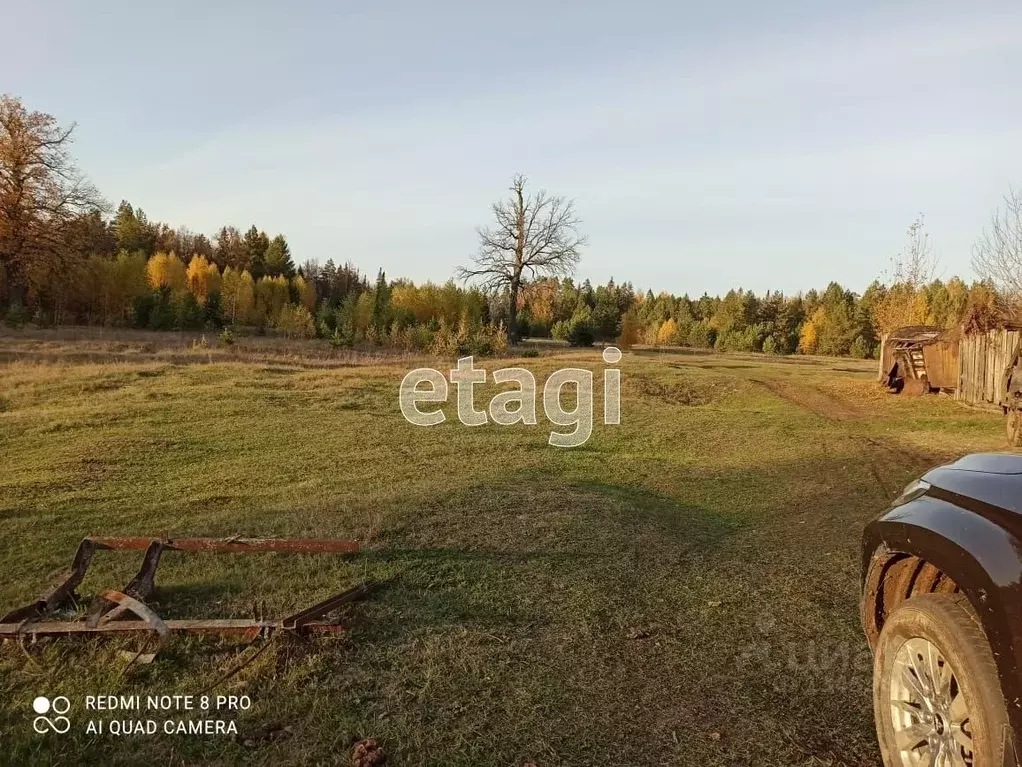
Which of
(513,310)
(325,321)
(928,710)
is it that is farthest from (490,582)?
(325,321)

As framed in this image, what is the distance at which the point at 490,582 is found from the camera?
4.85 m

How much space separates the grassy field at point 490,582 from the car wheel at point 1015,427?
282mm

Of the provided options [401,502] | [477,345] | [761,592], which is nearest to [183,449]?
[401,502]

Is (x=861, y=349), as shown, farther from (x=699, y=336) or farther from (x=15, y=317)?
(x=15, y=317)

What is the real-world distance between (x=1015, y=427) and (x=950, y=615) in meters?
12.4

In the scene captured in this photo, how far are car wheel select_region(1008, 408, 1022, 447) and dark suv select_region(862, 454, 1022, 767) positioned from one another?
11.4 meters

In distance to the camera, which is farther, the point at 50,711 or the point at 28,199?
the point at 28,199

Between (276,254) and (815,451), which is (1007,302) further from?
(276,254)

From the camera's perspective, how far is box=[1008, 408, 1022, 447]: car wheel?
1177 cm

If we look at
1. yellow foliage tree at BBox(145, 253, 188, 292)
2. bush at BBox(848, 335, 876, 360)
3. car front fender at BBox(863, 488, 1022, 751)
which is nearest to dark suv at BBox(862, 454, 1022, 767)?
car front fender at BBox(863, 488, 1022, 751)

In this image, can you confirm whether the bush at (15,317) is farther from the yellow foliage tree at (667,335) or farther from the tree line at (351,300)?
the yellow foliage tree at (667,335)

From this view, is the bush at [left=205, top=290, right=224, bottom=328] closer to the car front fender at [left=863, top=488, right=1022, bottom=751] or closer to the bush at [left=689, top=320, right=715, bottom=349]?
the bush at [left=689, top=320, right=715, bottom=349]

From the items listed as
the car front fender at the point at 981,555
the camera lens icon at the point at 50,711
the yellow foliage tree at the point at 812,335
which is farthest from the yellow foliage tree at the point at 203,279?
the car front fender at the point at 981,555

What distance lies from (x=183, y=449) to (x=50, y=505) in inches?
138
